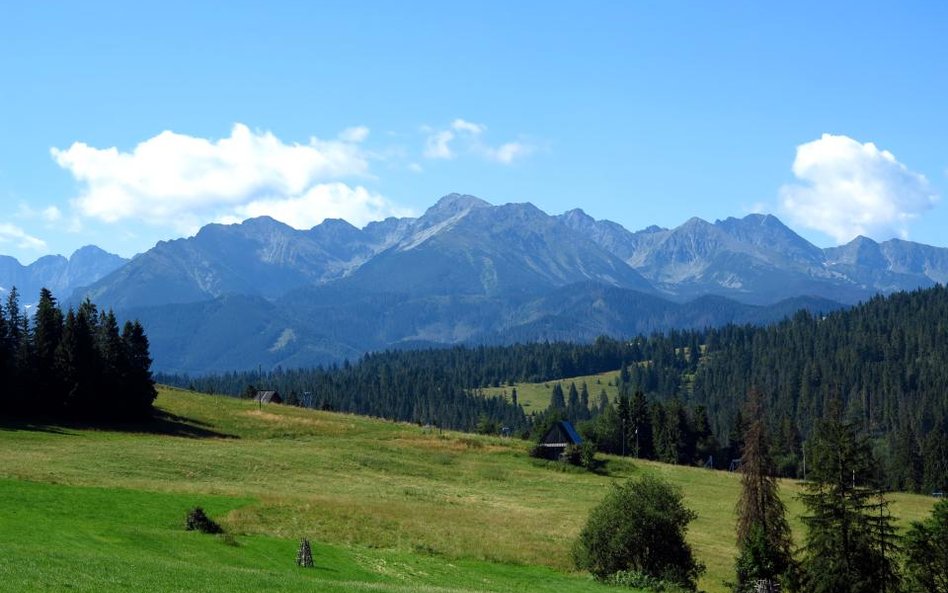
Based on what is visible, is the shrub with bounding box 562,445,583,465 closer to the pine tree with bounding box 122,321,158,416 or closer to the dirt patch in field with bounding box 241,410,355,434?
the dirt patch in field with bounding box 241,410,355,434

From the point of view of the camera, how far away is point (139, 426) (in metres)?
105

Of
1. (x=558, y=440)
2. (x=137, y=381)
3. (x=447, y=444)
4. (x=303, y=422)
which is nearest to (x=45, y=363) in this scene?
(x=137, y=381)

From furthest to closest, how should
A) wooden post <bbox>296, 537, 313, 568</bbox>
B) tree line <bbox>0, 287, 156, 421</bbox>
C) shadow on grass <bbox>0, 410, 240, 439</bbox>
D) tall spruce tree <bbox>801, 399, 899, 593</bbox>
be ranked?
tree line <bbox>0, 287, 156, 421</bbox> < shadow on grass <bbox>0, 410, 240, 439</bbox> < tall spruce tree <bbox>801, 399, 899, 593</bbox> < wooden post <bbox>296, 537, 313, 568</bbox>

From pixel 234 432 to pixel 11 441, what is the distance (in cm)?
3415

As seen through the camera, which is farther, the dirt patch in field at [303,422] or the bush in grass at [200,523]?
the dirt patch in field at [303,422]

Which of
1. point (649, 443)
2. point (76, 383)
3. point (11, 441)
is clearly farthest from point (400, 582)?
point (649, 443)

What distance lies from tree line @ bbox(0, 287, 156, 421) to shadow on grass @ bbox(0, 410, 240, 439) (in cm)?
211

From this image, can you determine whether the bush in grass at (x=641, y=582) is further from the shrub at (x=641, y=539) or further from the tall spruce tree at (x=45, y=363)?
the tall spruce tree at (x=45, y=363)

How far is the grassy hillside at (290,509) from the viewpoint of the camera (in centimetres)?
3938

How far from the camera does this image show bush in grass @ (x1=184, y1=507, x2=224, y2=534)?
167 ft

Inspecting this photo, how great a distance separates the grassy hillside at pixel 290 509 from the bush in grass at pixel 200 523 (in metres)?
0.67

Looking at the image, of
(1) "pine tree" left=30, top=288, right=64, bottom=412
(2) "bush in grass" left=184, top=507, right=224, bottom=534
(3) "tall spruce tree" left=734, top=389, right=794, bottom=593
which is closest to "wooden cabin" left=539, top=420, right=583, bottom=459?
(1) "pine tree" left=30, top=288, right=64, bottom=412

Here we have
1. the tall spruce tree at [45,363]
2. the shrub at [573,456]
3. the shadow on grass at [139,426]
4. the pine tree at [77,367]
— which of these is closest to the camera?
the shadow on grass at [139,426]

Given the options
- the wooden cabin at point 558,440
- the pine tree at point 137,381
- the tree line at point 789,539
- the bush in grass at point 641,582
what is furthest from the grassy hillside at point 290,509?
the pine tree at point 137,381
